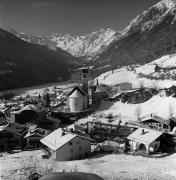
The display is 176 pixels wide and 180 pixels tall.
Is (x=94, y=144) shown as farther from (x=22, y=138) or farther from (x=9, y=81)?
(x=9, y=81)

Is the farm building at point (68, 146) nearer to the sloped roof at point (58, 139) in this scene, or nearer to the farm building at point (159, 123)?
the sloped roof at point (58, 139)

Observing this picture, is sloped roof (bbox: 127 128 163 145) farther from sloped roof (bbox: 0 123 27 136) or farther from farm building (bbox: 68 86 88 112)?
farm building (bbox: 68 86 88 112)

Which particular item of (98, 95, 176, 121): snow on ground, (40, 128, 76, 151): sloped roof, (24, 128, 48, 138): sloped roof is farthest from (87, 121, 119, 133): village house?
(40, 128, 76, 151): sloped roof

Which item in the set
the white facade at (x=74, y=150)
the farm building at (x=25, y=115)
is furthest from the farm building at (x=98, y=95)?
A: the white facade at (x=74, y=150)

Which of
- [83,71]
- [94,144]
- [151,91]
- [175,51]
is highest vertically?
[175,51]

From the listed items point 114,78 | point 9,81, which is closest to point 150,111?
point 114,78

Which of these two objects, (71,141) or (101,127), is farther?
(101,127)

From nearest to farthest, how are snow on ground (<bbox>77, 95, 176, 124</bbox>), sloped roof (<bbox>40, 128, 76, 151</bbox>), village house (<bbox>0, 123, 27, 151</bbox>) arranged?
1. sloped roof (<bbox>40, 128, 76, 151</bbox>)
2. village house (<bbox>0, 123, 27, 151</bbox>)
3. snow on ground (<bbox>77, 95, 176, 124</bbox>)
